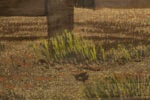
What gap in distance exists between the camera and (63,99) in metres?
3.56

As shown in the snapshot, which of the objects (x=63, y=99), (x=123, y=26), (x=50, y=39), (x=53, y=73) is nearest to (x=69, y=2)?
(x=50, y=39)

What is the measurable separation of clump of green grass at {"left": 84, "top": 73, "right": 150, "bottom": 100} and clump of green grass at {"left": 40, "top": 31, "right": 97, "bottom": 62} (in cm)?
70

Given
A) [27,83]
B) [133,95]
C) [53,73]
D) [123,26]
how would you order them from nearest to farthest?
[133,95] < [27,83] < [53,73] < [123,26]

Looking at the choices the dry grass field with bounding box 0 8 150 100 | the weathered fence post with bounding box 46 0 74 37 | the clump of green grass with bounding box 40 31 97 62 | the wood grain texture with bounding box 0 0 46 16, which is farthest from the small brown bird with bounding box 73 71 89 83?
the wood grain texture with bounding box 0 0 46 16

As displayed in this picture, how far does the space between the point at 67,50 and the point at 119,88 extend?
46.8 inches

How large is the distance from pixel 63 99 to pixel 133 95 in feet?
1.69

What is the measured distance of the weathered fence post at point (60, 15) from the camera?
4.54 m

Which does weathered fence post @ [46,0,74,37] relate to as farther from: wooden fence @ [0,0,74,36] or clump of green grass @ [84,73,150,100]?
clump of green grass @ [84,73,150,100]

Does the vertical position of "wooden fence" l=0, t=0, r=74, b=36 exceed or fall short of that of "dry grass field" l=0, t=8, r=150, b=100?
it exceeds it

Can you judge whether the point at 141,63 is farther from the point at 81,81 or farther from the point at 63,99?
the point at 63,99

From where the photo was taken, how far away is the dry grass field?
3768 mm

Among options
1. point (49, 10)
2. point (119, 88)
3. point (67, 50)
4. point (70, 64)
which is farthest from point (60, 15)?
point (119, 88)

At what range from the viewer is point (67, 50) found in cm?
468

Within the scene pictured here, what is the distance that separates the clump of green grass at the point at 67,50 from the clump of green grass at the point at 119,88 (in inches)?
27.7
